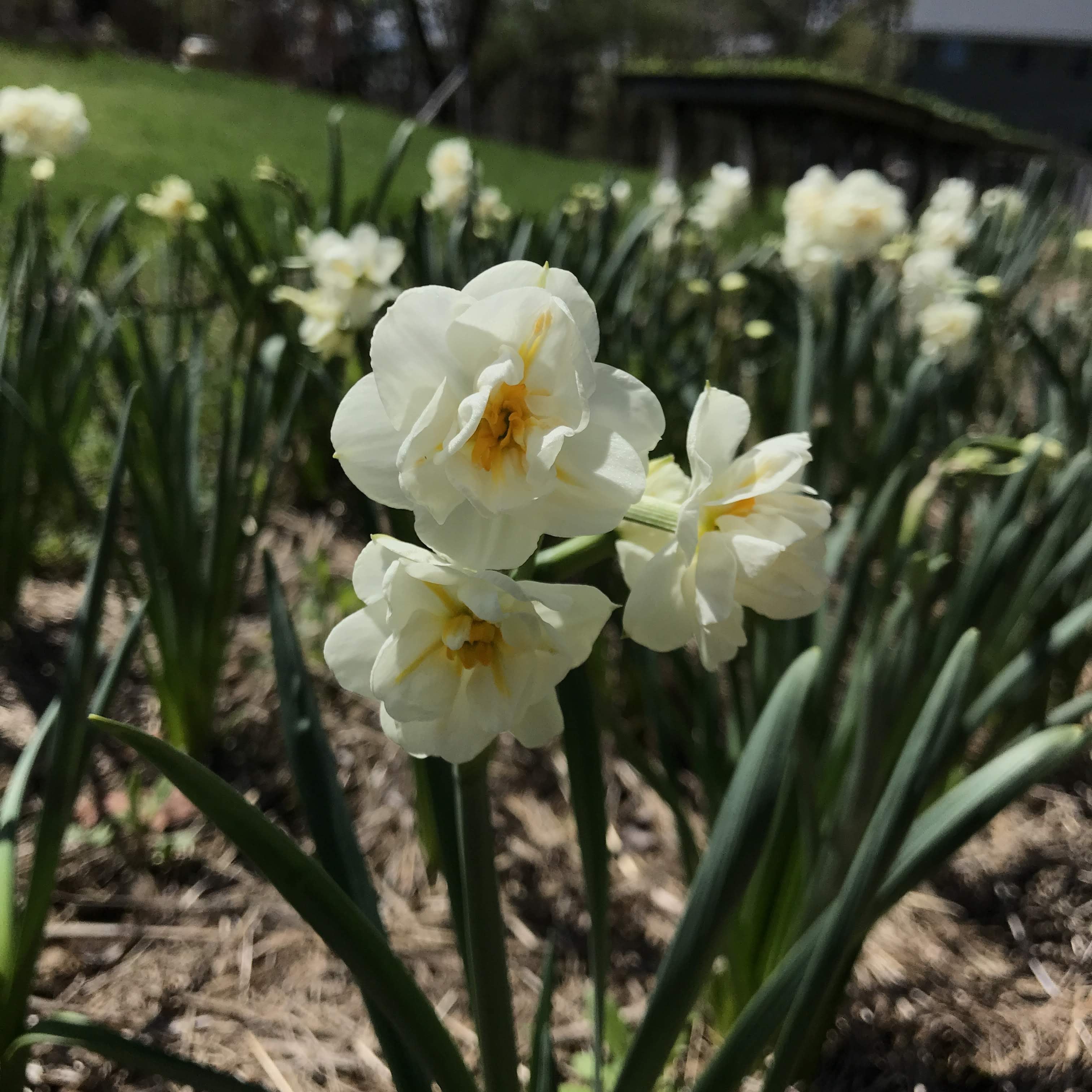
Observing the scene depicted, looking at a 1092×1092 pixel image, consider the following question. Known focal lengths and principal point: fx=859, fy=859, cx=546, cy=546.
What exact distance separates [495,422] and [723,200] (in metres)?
2.67

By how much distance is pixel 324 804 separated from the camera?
703 mm

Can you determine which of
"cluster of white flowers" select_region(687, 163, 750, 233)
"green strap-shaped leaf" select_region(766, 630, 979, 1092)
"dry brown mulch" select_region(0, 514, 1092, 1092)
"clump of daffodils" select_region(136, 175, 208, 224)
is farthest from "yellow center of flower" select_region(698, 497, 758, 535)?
"cluster of white flowers" select_region(687, 163, 750, 233)

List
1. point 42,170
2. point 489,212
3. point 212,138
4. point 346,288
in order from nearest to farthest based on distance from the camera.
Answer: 1. point 346,288
2. point 42,170
3. point 489,212
4. point 212,138

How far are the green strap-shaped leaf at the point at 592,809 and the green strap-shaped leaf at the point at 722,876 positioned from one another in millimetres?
105

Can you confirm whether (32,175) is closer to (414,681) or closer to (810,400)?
(810,400)

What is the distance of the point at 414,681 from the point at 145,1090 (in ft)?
2.48

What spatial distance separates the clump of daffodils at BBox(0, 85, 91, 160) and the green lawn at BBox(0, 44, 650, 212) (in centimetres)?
201

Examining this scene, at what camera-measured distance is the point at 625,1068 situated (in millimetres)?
681

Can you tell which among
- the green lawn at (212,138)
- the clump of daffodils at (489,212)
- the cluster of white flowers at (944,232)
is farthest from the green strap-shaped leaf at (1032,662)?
the green lawn at (212,138)

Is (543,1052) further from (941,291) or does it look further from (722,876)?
(941,291)

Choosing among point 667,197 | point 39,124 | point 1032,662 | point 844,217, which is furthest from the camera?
point 667,197

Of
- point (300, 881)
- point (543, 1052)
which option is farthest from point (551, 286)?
point (543, 1052)

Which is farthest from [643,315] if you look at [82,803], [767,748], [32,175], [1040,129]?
[1040,129]

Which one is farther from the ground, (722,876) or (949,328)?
(949,328)
